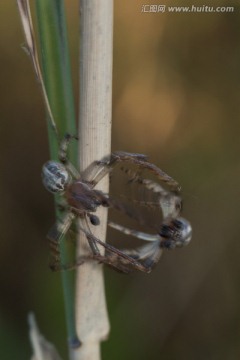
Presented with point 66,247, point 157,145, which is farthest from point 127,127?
point 66,247

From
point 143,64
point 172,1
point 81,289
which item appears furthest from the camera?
point 143,64

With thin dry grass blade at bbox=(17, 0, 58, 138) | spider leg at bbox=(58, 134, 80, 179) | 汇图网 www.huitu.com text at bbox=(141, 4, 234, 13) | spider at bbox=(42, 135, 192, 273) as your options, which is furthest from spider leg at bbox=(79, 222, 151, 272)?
汇图网 www.huitu.com text at bbox=(141, 4, 234, 13)

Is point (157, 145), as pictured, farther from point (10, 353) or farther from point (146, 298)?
point (10, 353)

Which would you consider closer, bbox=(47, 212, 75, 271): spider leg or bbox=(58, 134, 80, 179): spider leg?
bbox=(58, 134, 80, 179): spider leg

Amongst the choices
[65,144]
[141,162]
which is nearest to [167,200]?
[141,162]

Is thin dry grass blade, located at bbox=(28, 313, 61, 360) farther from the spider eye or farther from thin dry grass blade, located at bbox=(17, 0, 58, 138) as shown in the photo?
thin dry grass blade, located at bbox=(17, 0, 58, 138)
